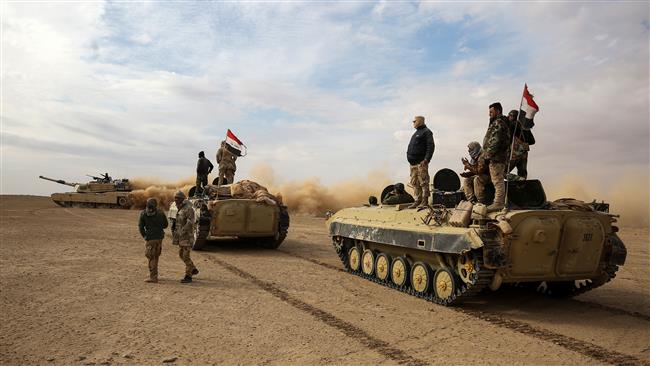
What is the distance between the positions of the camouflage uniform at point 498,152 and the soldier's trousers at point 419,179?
2088mm

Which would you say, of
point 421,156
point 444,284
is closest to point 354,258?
point 421,156

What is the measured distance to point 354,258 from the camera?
12500 millimetres

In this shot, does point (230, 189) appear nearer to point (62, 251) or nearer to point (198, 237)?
point (198, 237)

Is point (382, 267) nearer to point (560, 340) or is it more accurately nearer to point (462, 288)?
point (462, 288)

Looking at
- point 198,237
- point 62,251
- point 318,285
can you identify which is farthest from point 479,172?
point 62,251

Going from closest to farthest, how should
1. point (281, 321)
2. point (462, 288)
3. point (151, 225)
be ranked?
point (281, 321) → point (462, 288) → point (151, 225)

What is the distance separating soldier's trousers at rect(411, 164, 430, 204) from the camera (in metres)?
10.7

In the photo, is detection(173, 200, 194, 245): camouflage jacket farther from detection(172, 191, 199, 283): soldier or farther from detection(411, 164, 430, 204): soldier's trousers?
detection(411, 164, 430, 204): soldier's trousers

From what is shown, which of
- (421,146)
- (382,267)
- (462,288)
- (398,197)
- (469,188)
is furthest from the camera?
(398,197)

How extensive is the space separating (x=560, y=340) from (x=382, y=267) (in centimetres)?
469

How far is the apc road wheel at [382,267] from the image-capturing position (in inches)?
431

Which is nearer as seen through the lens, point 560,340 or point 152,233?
point 560,340

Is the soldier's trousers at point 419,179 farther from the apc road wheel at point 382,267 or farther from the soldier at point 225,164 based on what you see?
the soldier at point 225,164

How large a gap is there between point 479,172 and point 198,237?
911cm
